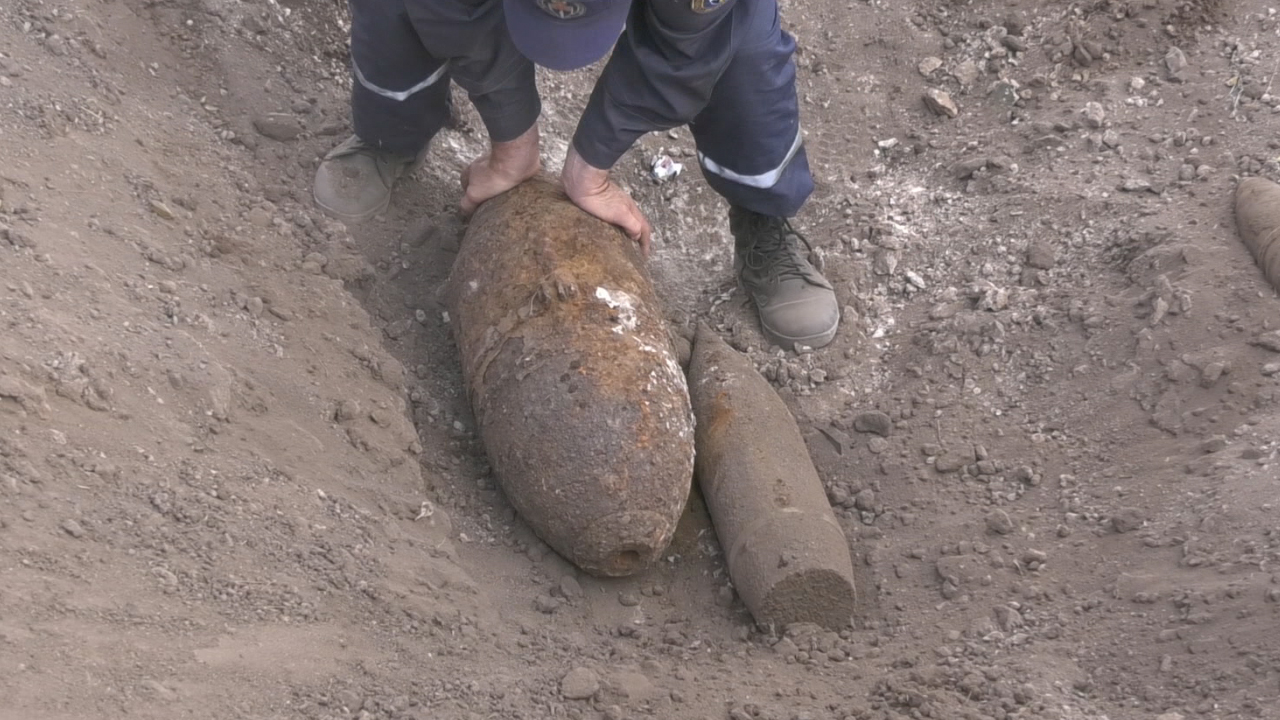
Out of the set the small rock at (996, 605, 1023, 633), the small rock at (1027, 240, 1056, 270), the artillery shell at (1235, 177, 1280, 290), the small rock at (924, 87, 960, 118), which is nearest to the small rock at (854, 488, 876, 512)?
the small rock at (996, 605, 1023, 633)

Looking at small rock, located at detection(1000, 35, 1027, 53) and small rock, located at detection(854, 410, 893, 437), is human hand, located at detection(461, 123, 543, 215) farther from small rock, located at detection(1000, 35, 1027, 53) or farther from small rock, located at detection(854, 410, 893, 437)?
small rock, located at detection(1000, 35, 1027, 53)

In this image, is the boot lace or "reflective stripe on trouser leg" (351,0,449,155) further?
the boot lace

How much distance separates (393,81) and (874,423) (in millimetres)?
2020

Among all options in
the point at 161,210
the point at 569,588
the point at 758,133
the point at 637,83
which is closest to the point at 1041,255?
the point at 758,133

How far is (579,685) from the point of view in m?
2.71

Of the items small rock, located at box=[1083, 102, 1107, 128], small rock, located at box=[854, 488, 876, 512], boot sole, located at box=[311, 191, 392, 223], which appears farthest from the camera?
small rock, located at box=[1083, 102, 1107, 128]

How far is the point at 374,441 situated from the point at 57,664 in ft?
4.13

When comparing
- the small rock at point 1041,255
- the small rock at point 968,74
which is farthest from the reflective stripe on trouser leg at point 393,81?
the small rock at point 968,74

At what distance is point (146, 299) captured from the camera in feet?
10.1

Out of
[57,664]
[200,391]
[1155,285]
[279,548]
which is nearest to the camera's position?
[57,664]

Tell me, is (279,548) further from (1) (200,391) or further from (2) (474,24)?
(2) (474,24)

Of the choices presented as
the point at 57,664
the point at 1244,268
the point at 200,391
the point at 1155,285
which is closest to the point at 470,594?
the point at 200,391

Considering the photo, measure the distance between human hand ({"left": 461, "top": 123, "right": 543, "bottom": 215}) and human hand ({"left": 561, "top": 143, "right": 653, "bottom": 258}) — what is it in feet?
0.47

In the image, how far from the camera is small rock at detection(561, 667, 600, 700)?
2701 mm
